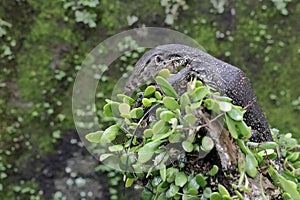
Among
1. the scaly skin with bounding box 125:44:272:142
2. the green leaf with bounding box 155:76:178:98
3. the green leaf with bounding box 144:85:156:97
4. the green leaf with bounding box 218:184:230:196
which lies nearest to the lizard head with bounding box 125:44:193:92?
the scaly skin with bounding box 125:44:272:142

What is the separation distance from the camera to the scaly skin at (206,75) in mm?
1132

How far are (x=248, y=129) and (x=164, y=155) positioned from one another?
21cm

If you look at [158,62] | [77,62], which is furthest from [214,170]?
[77,62]

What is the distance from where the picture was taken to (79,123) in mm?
2406

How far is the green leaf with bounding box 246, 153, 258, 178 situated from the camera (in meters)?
0.91

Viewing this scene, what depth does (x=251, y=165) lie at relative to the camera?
3.00ft

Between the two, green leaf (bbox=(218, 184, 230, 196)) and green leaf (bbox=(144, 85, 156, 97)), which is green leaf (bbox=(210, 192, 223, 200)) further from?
green leaf (bbox=(144, 85, 156, 97))

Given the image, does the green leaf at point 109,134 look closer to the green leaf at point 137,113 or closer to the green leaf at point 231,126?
the green leaf at point 137,113

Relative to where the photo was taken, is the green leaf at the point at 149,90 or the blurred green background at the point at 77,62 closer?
the green leaf at the point at 149,90

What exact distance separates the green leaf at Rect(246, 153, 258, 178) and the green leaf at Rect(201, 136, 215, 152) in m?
0.10

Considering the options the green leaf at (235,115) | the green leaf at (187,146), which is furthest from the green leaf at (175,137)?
the green leaf at (235,115)

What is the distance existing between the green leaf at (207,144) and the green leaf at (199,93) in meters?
0.09

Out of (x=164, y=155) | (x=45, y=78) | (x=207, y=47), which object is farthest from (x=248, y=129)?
(x=45, y=78)

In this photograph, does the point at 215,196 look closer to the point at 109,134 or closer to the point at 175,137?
the point at 175,137
